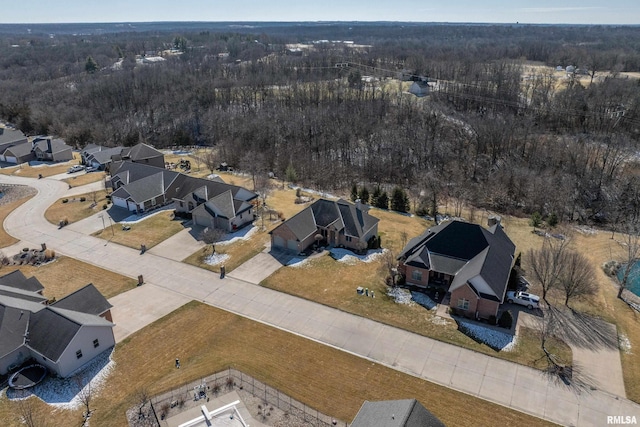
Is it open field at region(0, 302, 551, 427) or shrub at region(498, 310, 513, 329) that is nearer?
open field at region(0, 302, 551, 427)

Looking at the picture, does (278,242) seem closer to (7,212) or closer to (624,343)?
(624,343)

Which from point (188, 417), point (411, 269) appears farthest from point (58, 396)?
point (411, 269)

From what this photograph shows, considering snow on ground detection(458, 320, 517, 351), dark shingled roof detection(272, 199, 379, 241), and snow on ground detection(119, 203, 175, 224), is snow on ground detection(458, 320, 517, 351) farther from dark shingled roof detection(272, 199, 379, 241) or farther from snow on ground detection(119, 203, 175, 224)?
snow on ground detection(119, 203, 175, 224)

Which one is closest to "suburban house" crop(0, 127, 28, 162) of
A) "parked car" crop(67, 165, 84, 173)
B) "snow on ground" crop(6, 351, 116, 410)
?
"parked car" crop(67, 165, 84, 173)

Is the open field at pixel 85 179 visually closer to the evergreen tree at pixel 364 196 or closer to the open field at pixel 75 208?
the open field at pixel 75 208

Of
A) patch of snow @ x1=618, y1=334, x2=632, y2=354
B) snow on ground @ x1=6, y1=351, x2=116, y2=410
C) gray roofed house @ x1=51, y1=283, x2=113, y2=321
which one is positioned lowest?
patch of snow @ x1=618, y1=334, x2=632, y2=354

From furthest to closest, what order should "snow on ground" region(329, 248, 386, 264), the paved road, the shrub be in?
1. "snow on ground" region(329, 248, 386, 264)
2. the shrub
3. the paved road

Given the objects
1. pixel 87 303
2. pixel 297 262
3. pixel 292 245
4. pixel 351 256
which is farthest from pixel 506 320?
pixel 87 303
